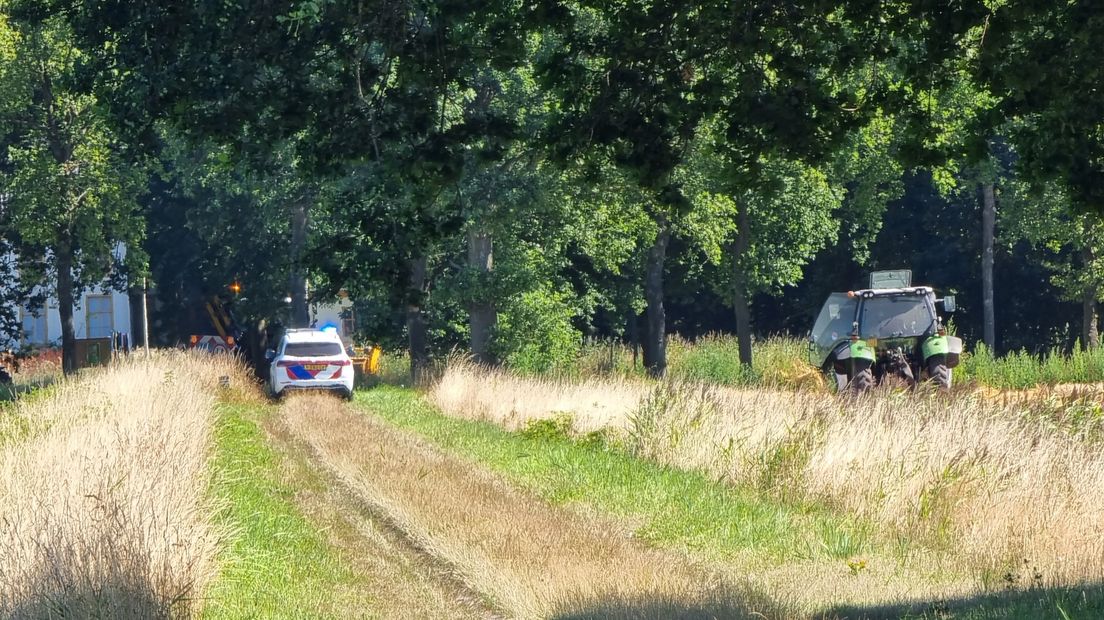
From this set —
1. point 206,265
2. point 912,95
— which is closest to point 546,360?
point 206,265

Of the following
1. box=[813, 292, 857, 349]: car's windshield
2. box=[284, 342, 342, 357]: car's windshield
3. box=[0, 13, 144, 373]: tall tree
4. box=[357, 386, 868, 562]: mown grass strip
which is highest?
box=[0, 13, 144, 373]: tall tree

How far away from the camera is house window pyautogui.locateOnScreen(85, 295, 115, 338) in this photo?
64.8m

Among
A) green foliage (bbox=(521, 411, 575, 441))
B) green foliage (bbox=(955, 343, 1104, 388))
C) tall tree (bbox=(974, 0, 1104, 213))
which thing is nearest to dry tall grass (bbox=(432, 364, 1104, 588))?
green foliage (bbox=(521, 411, 575, 441))

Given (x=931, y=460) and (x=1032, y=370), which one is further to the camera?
(x=1032, y=370)

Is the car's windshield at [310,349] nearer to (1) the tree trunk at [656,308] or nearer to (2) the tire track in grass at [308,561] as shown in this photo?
(1) the tree trunk at [656,308]

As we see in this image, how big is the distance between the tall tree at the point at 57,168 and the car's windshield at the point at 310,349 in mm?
6630

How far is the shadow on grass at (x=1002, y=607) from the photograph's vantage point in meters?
7.89

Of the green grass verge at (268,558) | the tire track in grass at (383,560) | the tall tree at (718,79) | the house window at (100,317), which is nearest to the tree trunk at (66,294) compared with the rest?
the green grass verge at (268,558)

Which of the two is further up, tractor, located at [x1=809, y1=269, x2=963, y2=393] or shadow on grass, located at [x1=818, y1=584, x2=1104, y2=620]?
tractor, located at [x1=809, y1=269, x2=963, y2=393]

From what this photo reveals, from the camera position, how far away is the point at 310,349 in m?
32.7

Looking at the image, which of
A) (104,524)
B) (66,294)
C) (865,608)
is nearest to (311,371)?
(66,294)

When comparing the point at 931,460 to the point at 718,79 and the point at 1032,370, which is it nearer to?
the point at 718,79

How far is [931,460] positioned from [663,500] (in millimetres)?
2447

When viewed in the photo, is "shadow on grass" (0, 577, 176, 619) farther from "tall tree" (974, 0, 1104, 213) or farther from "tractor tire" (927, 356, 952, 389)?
"tractor tire" (927, 356, 952, 389)
